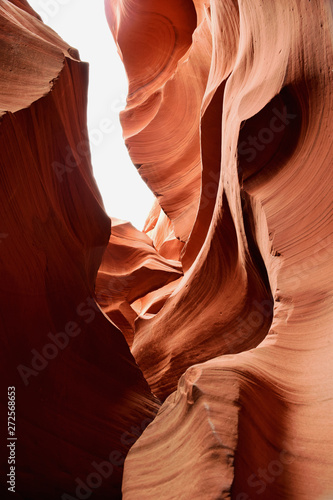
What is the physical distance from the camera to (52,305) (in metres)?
2.27

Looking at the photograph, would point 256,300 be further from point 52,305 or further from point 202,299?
point 52,305

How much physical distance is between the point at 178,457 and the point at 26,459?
2.86 ft

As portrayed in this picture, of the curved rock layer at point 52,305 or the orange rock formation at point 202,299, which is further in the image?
the curved rock layer at point 52,305

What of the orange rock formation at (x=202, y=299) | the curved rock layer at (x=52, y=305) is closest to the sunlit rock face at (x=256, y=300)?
the orange rock formation at (x=202, y=299)

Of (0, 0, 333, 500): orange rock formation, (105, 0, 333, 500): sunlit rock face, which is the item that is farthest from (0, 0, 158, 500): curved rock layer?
(105, 0, 333, 500): sunlit rock face

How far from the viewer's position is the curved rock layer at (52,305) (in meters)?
2.02

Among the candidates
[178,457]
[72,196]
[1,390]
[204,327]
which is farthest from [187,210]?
[178,457]

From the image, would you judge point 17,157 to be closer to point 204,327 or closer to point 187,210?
point 204,327

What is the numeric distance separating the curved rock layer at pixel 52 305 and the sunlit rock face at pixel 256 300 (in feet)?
1.49

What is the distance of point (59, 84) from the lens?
2.30m

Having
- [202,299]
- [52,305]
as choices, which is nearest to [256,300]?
[202,299]

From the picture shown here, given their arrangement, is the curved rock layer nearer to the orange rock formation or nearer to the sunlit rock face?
the orange rock formation

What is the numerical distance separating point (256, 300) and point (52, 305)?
1.16 metres

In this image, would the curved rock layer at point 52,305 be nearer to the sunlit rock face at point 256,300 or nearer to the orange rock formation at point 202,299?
the orange rock formation at point 202,299
